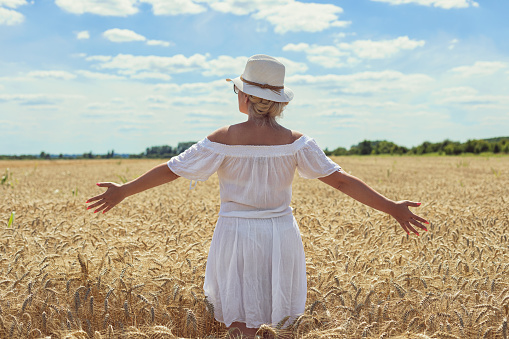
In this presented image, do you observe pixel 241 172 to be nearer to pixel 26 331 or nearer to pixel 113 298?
pixel 113 298

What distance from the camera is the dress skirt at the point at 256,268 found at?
276cm

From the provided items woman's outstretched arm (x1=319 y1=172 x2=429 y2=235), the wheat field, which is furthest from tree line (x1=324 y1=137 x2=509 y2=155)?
woman's outstretched arm (x1=319 y1=172 x2=429 y2=235)

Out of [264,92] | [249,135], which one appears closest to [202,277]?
[249,135]

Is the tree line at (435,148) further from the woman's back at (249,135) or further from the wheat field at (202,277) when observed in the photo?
the woman's back at (249,135)

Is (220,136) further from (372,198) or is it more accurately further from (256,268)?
(372,198)

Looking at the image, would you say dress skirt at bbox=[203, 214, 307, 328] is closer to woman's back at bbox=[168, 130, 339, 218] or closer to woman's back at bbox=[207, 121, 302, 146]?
woman's back at bbox=[168, 130, 339, 218]

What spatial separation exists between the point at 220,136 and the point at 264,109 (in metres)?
0.32

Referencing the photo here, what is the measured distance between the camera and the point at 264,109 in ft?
8.80

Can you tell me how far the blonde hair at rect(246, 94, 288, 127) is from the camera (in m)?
2.68

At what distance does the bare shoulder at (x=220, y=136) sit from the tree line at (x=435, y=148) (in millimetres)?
45444

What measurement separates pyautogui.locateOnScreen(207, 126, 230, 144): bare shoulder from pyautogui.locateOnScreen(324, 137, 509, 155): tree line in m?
45.4

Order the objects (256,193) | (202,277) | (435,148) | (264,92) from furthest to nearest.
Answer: (435,148) < (202,277) < (256,193) < (264,92)

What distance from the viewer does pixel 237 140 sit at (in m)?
2.70

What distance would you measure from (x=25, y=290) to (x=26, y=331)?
431mm
